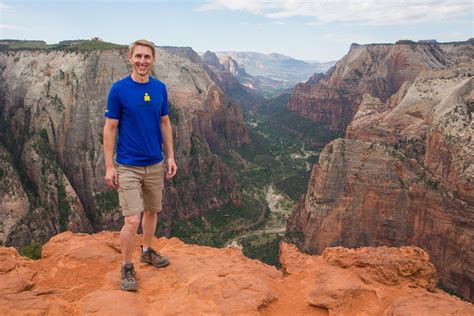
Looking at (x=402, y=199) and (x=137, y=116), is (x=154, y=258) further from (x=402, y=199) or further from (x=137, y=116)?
(x=402, y=199)

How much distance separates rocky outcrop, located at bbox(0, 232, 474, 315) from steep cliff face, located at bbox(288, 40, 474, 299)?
92.4 ft

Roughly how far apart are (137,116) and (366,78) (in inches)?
4958

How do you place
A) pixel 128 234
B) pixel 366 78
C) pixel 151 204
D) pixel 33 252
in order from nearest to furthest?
pixel 128 234
pixel 151 204
pixel 33 252
pixel 366 78

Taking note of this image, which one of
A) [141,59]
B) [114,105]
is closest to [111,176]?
[114,105]

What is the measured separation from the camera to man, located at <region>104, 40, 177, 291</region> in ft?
27.9

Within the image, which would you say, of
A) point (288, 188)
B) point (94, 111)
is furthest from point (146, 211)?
point (288, 188)

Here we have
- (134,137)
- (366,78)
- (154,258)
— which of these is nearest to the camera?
(134,137)

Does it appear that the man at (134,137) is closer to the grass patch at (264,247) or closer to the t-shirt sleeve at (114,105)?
the t-shirt sleeve at (114,105)

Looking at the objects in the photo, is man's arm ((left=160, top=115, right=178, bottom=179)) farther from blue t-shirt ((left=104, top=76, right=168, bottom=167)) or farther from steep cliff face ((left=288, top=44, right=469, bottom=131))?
steep cliff face ((left=288, top=44, right=469, bottom=131))

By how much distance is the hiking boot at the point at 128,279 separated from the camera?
9.09 m

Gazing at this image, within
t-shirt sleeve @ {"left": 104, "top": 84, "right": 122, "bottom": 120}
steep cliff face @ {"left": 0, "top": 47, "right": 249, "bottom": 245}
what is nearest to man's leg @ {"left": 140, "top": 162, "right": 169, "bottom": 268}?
t-shirt sleeve @ {"left": 104, "top": 84, "right": 122, "bottom": 120}

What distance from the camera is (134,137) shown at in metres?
8.73

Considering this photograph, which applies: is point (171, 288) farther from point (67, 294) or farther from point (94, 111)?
point (94, 111)

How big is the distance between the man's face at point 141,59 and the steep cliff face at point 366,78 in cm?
10941
